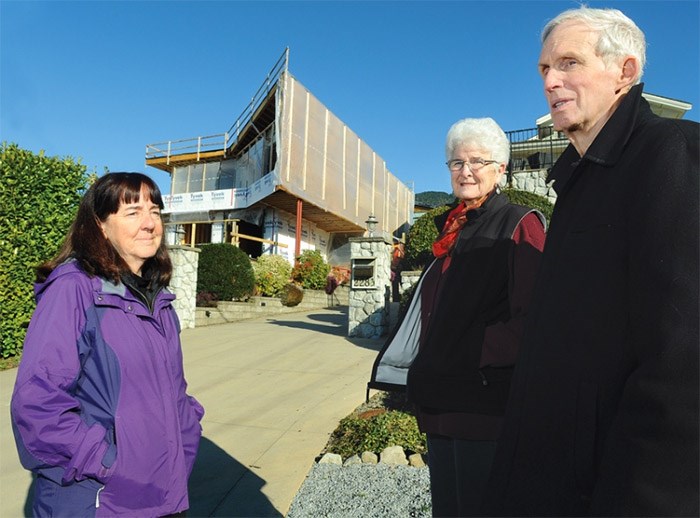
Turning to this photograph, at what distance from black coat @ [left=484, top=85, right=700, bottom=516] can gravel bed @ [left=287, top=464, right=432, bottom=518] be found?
2.25 m

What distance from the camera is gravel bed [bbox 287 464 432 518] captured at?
3.20 meters

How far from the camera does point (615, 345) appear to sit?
1049 millimetres

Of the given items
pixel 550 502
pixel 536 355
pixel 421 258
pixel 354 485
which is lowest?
pixel 354 485

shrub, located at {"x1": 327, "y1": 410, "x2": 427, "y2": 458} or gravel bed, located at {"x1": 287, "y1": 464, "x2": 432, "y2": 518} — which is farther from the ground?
shrub, located at {"x1": 327, "y1": 410, "x2": 427, "y2": 458}

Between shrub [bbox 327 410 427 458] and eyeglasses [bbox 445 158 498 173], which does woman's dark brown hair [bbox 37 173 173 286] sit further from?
shrub [bbox 327 410 427 458]

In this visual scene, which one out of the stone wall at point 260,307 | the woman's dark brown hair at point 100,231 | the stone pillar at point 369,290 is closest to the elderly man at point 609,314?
the woman's dark brown hair at point 100,231

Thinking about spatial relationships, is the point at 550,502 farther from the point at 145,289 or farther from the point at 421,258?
the point at 421,258

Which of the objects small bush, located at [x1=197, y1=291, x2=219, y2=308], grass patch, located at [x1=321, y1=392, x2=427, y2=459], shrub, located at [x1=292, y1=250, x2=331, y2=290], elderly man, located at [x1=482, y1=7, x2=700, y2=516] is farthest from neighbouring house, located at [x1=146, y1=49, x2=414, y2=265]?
elderly man, located at [x1=482, y1=7, x2=700, y2=516]

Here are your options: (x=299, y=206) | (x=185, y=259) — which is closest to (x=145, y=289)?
(x=185, y=259)

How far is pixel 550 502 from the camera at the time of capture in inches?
43.4

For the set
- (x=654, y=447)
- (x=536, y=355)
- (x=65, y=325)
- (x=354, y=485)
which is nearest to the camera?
(x=654, y=447)

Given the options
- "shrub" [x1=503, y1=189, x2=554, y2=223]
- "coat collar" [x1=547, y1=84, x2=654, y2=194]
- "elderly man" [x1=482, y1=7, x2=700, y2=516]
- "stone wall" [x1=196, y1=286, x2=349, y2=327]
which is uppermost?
"shrub" [x1=503, y1=189, x2=554, y2=223]

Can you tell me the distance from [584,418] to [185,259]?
10.9m

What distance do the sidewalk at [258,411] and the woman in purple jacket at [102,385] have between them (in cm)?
167
